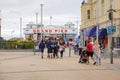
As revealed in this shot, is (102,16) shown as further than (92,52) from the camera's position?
Yes

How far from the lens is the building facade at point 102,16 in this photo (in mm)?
39653

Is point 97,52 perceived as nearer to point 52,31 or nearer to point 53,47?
point 53,47

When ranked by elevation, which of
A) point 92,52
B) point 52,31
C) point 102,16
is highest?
point 102,16

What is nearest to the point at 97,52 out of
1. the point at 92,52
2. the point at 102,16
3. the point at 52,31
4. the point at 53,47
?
the point at 92,52

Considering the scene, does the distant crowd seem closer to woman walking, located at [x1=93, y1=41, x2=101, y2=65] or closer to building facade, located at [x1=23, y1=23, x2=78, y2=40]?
woman walking, located at [x1=93, y1=41, x2=101, y2=65]

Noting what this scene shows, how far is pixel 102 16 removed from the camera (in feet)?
156

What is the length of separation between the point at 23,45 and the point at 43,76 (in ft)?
105

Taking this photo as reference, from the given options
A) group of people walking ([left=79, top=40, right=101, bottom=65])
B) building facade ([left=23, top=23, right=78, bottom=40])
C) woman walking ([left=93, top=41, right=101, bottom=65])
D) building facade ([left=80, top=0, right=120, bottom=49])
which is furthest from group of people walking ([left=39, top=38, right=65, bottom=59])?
building facade ([left=23, top=23, right=78, bottom=40])

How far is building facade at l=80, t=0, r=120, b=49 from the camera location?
39653 millimetres

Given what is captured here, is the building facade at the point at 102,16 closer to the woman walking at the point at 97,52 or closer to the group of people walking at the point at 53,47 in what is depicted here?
the woman walking at the point at 97,52

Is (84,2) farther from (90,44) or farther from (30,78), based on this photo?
(30,78)

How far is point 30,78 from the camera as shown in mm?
17453

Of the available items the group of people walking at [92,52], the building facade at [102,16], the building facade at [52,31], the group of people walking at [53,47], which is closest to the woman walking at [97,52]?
the group of people walking at [92,52]

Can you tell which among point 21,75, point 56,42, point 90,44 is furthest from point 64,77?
point 56,42
